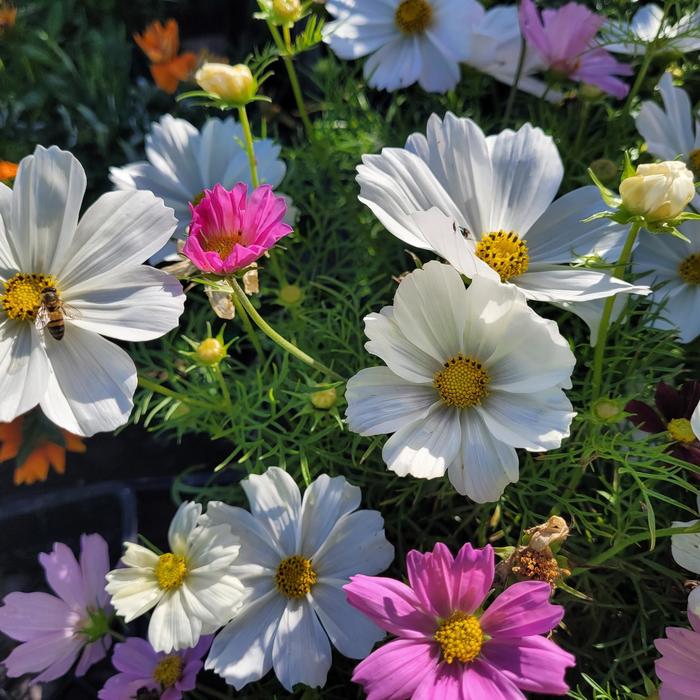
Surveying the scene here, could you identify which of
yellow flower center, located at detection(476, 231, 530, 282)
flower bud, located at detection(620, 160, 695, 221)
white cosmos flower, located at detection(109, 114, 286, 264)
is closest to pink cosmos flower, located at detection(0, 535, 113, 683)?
white cosmos flower, located at detection(109, 114, 286, 264)

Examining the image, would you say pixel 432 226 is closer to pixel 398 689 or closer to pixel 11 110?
pixel 398 689

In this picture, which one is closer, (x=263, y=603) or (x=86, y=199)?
(x=263, y=603)

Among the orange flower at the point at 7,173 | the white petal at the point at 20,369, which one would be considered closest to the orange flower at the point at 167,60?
the orange flower at the point at 7,173

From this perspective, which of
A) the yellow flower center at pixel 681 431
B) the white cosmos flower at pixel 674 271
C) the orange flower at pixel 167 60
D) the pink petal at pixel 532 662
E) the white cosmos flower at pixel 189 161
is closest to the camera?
the pink petal at pixel 532 662

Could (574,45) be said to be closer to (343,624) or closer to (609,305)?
(609,305)

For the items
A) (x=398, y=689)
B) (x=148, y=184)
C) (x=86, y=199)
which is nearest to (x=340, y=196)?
(x=148, y=184)

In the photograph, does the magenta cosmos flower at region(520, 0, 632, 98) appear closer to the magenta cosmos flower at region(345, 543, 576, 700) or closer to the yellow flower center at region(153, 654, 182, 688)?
the magenta cosmos flower at region(345, 543, 576, 700)

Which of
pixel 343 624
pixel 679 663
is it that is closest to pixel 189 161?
pixel 343 624

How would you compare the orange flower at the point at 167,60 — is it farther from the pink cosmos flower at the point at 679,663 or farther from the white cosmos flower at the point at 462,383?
the pink cosmos flower at the point at 679,663
